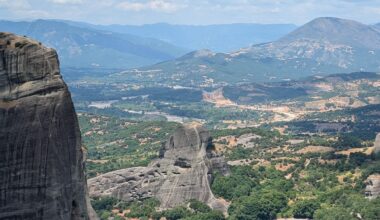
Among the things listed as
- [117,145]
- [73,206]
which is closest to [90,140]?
[117,145]

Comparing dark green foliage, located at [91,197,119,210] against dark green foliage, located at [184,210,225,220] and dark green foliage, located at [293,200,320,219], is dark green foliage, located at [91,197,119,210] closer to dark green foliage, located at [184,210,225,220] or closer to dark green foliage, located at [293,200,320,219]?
dark green foliage, located at [184,210,225,220]

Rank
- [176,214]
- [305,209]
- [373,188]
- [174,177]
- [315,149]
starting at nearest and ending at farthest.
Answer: [176,214], [305,209], [373,188], [174,177], [315,149]

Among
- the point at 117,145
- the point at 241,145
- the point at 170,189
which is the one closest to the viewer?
the point at 170,189

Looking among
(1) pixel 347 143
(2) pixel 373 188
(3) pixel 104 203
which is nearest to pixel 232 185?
(3) pixel 104 203

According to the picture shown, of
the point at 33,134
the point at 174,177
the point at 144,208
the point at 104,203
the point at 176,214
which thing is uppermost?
the point at 33,134

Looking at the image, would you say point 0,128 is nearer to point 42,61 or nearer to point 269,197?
point 42,61

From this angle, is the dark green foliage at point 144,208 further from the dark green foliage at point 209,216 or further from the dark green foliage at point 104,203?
the dark green foliage at point 209,216

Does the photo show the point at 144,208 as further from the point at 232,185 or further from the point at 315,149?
the point at 315,149
